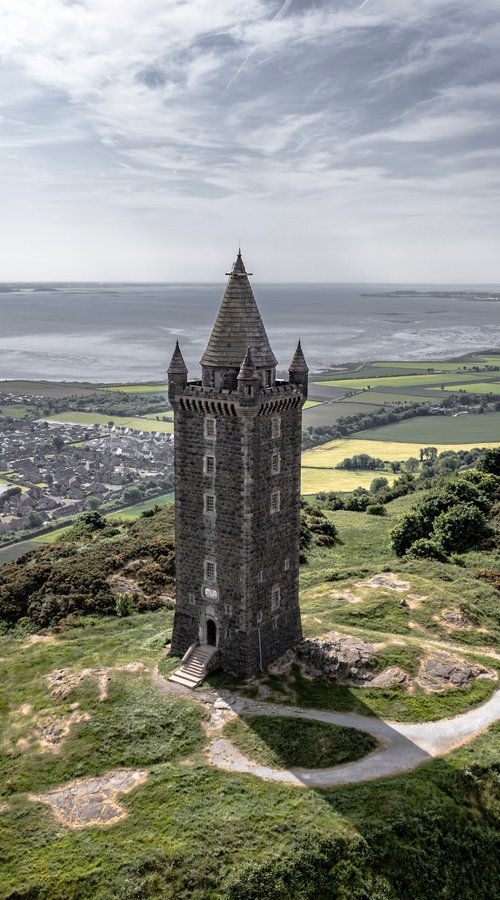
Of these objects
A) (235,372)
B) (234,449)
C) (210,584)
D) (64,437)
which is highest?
(235,372)

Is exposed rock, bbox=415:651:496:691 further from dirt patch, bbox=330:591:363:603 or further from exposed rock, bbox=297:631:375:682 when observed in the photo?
dirt patch, bbox=330:591:363:603

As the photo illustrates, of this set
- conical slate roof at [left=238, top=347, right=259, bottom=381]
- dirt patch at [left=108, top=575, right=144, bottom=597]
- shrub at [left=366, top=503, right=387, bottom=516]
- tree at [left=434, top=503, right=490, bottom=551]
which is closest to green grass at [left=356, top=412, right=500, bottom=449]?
shrub at [left=366, top=503, right=387, bottom=516]

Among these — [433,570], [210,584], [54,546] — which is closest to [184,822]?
[210,584]

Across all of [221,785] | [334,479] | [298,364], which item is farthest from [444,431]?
[221,785]

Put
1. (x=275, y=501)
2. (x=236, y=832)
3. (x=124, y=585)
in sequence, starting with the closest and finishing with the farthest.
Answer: (x=236, y=832) → (x=275, y=501) → (x=124, y=585)

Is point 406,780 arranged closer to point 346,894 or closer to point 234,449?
point 346,894

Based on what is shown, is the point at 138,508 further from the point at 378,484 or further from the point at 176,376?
the point at 176,376
